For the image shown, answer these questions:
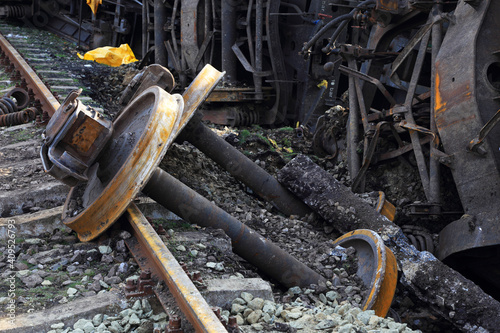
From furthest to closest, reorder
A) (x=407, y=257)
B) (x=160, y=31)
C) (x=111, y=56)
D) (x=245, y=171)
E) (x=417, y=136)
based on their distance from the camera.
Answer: (x=111, y=56)
(x=160, y=31)
(x=245, y=171)
(x=417, y=136)
(x=407, y=257)

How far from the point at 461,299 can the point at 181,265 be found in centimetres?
228

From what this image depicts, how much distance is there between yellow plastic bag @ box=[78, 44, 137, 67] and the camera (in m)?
11.1

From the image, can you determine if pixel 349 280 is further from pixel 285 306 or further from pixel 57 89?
pixel 57 89

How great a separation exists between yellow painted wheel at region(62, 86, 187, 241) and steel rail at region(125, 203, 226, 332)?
20cm

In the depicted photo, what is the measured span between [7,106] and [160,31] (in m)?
4.53

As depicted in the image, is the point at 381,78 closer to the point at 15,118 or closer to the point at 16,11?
the point at 15,118

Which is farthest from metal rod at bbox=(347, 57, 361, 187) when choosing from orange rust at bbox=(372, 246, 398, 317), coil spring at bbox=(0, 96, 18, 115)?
coil spring at bbox=(0, 96, 18, 115)

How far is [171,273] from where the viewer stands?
9.33 ft

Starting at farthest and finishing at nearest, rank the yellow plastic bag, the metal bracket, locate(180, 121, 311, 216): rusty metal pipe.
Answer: the yellow plastic bag → locate(180, 121, 311, 216): rusty metal pipe → the metal bracket

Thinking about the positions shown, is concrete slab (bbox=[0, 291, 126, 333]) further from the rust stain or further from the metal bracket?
the rust stain

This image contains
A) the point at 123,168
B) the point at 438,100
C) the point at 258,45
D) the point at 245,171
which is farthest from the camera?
the point at 258,45

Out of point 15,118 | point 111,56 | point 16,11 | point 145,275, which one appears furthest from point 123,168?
point 16,11

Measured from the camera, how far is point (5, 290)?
299 cm

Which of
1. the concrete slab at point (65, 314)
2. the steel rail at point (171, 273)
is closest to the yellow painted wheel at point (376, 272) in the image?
the steel rail at point (171, 273)
